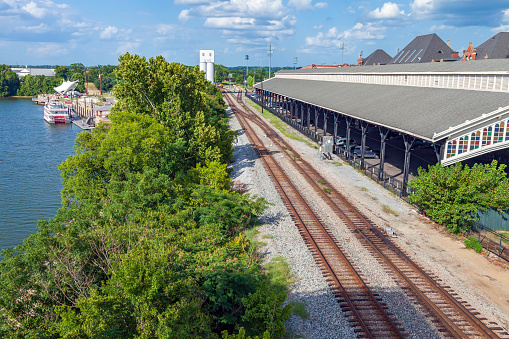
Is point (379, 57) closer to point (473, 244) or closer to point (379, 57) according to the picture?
point (379, 57)

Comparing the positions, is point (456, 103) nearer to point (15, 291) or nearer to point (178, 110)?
point (178, 110)

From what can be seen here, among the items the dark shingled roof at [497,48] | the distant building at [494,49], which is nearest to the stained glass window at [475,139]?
the distant building at [494,49]

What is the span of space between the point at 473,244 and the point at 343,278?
9183 millimetres

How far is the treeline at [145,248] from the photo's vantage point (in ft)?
36.9

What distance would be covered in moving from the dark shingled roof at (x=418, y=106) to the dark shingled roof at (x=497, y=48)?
43991mm

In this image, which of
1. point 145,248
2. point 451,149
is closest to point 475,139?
point 451,149

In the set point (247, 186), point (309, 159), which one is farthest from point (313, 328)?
point (309, 159)

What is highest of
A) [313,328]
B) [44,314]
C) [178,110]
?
[178,110]

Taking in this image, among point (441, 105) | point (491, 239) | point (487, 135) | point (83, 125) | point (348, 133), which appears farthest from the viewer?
point (83, 125)

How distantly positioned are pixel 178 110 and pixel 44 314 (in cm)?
2477

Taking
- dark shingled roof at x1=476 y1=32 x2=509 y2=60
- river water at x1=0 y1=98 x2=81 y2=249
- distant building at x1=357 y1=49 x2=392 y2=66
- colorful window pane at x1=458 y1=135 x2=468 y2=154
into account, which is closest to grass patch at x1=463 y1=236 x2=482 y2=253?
colorful window pane at x1=458 y1=135 x2=468 y2=154

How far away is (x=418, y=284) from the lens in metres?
18.2

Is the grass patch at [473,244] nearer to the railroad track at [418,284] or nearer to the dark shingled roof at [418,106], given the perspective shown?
the railroad track at [418,284]

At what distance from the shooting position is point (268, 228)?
2527 centimetres
